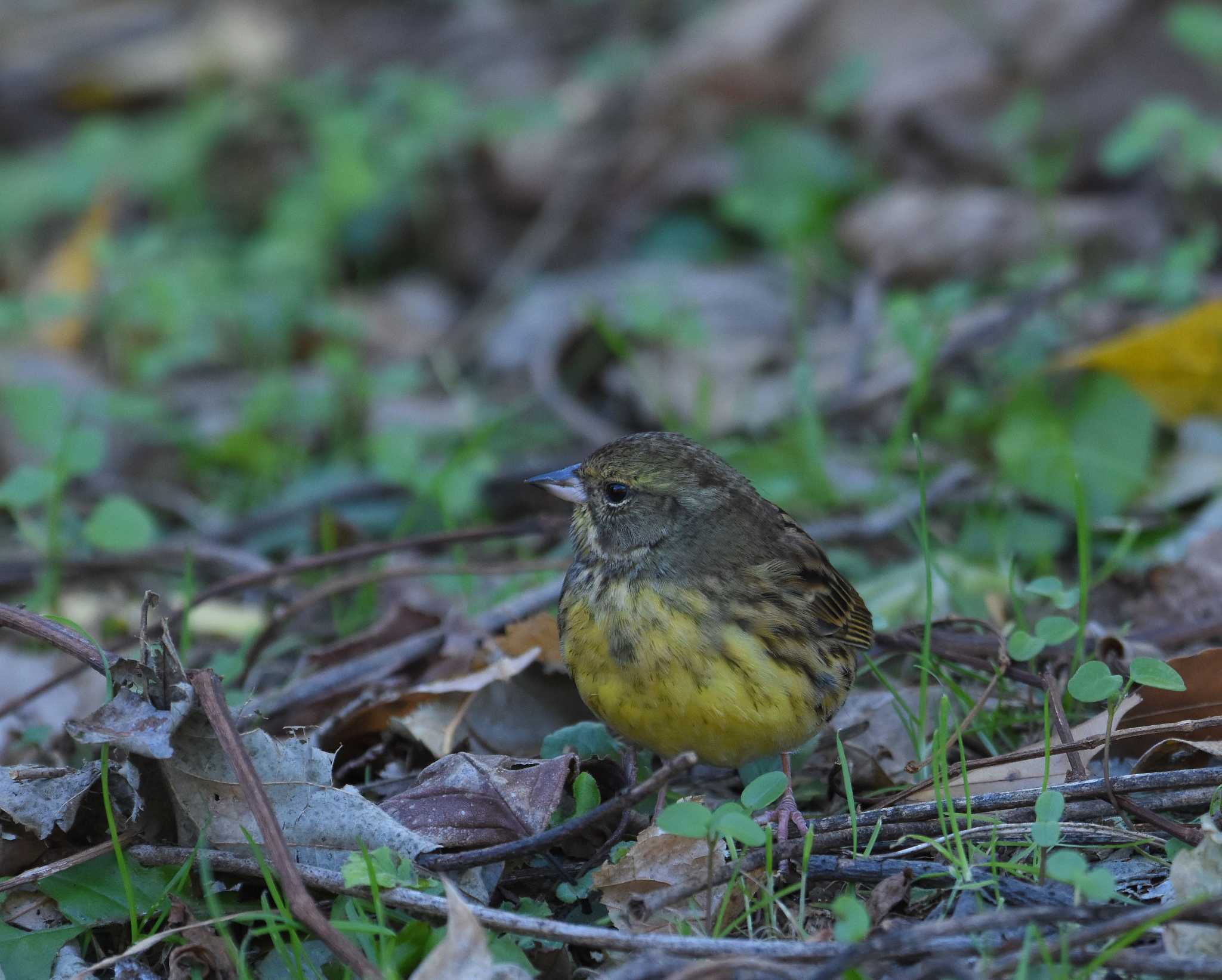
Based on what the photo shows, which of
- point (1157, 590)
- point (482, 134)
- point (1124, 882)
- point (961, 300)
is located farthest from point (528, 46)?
→ point (1124, 882)

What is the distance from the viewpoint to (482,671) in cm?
393

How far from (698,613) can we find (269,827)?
120cm

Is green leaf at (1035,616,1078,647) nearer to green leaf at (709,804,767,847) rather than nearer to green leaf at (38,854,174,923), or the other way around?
green leaf at (709,804,767,847)

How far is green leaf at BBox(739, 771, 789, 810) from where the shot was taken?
3.04 metres

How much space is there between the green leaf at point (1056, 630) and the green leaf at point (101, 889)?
213cm

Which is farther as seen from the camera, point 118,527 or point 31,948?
point 118,527

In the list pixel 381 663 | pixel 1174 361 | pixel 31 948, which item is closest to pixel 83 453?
pixel 381 663

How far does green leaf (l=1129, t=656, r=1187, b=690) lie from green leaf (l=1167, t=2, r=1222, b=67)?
4.56 meters

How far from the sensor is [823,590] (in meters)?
3.78

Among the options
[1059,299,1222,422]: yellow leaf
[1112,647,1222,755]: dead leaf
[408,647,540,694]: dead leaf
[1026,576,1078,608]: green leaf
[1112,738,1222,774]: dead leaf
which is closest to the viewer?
[1112,738,1222,774]: dead leaf

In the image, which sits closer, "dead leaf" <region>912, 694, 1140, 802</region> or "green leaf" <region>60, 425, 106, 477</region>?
"dead leaf" <region>912, 694, 1140, 802</region>

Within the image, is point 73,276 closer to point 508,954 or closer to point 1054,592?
point 1054,592

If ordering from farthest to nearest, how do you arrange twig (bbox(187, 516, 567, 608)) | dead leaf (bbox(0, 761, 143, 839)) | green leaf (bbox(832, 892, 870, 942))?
twig (bbox(187, 516, 567, 608)) < dead leaf (bbox(0, 761, 143, 839)) < green leaf (bbox(832, 892, 870, 942))

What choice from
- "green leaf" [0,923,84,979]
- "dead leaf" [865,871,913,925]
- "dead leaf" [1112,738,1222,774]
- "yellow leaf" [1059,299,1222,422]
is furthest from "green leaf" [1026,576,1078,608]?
"green leaf" [0,923,84,979]
